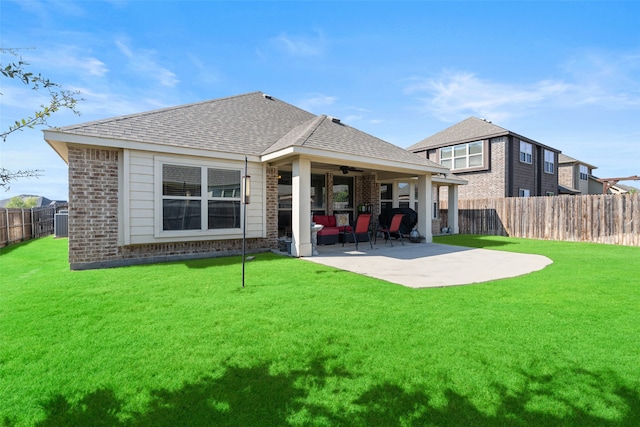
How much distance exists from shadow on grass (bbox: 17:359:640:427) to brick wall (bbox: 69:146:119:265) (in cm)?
609

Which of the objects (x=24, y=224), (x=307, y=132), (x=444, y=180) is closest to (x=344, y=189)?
(x=307, y=132)

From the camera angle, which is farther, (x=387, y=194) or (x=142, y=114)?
(x=387, y=194)

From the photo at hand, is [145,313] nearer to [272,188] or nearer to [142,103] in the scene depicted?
[272,188]

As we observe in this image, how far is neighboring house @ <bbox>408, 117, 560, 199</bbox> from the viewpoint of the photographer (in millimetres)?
19000

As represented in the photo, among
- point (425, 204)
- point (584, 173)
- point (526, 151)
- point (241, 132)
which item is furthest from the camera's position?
point (584, 173)

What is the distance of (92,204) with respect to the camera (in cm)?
725

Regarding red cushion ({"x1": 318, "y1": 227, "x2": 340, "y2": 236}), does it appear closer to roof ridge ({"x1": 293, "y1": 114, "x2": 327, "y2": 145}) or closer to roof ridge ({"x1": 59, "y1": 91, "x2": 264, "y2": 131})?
roof ridge ({"x1": 293, "y1": 114, "x2": 327, "y2": 145})

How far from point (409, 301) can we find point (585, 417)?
8.19 ft

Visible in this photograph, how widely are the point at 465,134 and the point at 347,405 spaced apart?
73.1 ft

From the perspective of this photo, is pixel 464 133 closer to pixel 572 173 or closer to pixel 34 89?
pixel 572 173

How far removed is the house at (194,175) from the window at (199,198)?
3 centimetres

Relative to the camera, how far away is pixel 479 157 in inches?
796

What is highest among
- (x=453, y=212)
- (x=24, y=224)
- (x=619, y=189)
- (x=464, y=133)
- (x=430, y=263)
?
(x=464, y=133)

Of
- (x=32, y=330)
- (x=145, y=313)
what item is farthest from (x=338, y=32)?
(x=32, y=330)
